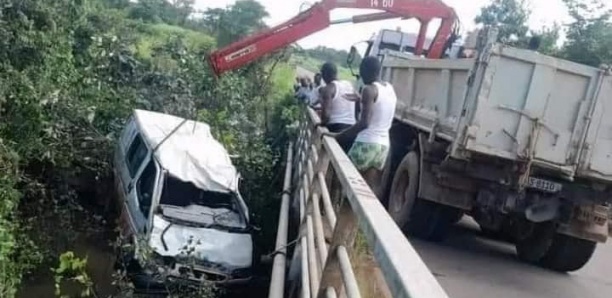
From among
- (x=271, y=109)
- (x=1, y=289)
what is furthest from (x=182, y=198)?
(x=271, y=109)

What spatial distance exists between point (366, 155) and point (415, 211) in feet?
8.71

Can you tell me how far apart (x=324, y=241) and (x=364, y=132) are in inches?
97.5

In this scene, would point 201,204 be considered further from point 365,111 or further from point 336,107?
point 365,111

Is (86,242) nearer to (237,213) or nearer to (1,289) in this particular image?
(237,213)

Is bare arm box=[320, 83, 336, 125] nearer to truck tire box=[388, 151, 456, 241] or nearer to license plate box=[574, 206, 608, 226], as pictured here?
truck tire box=[388, 151, 456, 241]

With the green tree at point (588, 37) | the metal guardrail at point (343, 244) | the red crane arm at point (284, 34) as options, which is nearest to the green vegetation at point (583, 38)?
the green tree at point (588, 37)

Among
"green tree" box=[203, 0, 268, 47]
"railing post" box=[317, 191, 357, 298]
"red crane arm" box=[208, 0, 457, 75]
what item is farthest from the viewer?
"green tree" box=[203, 0, 268, 47]

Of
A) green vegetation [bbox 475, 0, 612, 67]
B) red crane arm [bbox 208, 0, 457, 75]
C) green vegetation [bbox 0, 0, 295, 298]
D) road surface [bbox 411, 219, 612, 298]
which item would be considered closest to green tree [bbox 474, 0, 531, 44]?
green vegetation [bbox 475, 0, 612, 67]

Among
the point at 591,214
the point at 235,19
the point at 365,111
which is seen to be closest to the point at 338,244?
the point at 365,111

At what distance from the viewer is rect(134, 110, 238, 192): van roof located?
27.8 feet

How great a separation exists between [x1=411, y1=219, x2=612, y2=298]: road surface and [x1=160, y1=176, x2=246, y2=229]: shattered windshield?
232 cm

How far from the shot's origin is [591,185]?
794 centimetres

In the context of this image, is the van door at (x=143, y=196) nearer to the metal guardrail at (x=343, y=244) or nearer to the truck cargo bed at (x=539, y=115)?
the metal guardrail at (x=343, y=244)

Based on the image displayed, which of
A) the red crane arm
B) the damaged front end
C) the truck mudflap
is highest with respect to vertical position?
the red crane arm
